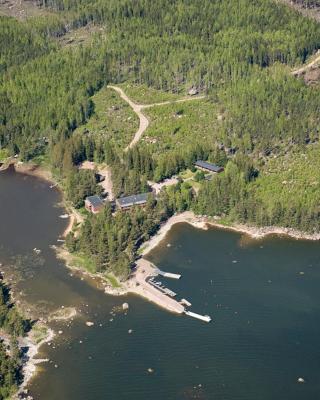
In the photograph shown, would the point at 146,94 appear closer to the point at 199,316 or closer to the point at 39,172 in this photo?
the point at 39,172

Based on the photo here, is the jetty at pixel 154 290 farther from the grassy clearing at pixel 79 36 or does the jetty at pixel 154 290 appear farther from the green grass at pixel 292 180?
the grassy clearing at pixel 79 36

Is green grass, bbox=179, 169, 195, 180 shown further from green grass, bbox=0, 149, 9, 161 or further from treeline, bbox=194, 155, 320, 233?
green grass, bbox=0, 149, 9, 161

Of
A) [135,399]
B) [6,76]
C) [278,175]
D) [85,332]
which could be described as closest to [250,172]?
[278,175]

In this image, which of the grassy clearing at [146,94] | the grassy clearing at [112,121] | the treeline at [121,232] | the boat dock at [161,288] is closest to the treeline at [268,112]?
the grassy clearing at [146,94]

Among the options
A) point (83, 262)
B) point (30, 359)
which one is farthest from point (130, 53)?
point (30, 359)

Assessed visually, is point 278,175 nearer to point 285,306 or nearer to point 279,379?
point 285,306
